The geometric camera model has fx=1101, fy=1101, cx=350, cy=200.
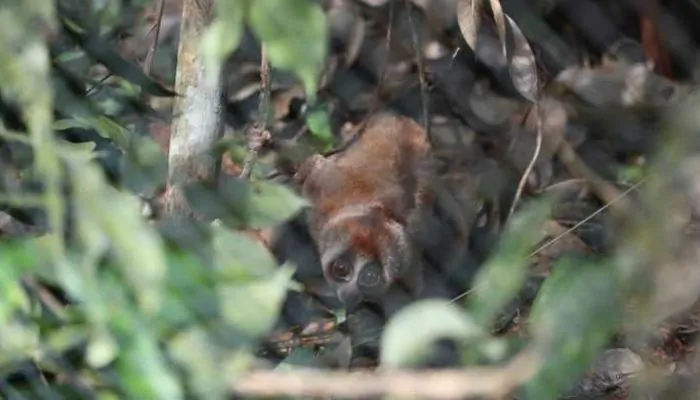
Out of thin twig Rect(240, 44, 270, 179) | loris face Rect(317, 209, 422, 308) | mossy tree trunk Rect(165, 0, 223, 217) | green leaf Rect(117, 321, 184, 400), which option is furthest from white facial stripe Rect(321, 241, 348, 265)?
green leaf Rect(117, 321, 184, 400)

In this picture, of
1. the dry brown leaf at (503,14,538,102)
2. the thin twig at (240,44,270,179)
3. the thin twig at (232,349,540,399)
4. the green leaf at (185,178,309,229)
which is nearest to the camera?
the thin twig at (232,349,540,399)

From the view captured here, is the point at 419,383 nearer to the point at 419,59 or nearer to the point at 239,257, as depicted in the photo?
the point at 239,257

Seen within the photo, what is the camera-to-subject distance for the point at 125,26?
820 mm

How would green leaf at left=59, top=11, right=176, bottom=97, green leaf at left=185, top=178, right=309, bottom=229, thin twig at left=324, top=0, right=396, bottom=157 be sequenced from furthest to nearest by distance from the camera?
thin twig at left=324, top=0, right=396, bottom=157 < green leaf at left=59, top=11, right=176, bottom=97 < green leaf at left=185, top=178, right=309, bottom=229

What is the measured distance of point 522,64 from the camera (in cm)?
89

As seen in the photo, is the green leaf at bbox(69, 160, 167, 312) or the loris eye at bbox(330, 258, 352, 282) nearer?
the green leaf at bbox(69, 160, 167, 312)

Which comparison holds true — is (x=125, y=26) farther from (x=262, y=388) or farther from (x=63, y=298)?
(x=262, y=388)

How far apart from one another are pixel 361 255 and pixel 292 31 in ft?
2.08

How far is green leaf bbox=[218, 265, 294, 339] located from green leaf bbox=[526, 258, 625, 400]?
9 cm

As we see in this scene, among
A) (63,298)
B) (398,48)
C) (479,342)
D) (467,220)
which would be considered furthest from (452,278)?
(479,342)

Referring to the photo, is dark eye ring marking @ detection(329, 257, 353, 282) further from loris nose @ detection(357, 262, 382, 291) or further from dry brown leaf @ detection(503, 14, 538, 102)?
dry brown leaf @ detection(503, 14, 538, 102)

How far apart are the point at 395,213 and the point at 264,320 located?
26.3 inches

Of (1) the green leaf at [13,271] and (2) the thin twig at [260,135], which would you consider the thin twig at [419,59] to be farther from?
(1) the green leaf at [13,271]

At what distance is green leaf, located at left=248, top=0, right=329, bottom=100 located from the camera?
0.35 m
